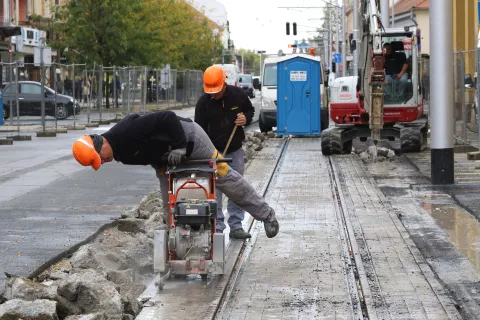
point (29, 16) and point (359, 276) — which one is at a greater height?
point (29, 16)

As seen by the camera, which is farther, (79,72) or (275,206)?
(79,72)

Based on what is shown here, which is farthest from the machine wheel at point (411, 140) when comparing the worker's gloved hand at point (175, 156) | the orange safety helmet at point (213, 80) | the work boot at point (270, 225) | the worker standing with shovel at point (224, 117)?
the worker's gloved hand at point (175, 156)

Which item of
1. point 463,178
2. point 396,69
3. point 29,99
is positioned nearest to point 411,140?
point 396,69

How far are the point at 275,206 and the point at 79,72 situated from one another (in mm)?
24573

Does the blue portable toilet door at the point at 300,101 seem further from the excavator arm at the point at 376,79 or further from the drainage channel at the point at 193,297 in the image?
the drainage channel at the point at 193,297

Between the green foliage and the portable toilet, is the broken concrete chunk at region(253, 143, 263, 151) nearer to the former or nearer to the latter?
the portable toilet

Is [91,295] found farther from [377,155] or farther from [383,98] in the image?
[383,98]

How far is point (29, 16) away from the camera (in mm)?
63375

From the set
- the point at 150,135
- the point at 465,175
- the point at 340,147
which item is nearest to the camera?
the point at 150,135

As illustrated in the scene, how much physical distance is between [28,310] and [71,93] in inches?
1181

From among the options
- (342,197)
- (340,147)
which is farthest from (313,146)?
(342,197)

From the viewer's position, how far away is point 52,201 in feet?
47.7

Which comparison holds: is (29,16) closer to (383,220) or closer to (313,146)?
(313,146)

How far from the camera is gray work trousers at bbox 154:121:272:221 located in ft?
29.3
